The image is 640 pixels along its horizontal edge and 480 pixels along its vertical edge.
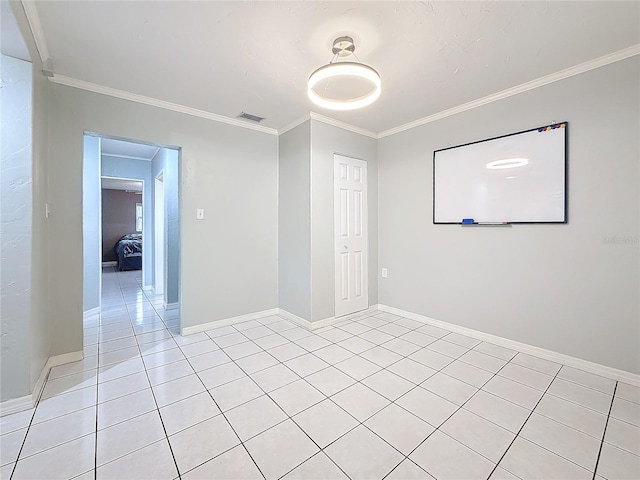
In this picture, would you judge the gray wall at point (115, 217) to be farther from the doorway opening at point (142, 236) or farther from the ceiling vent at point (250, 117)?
the ceiling vent at point (250, 117)

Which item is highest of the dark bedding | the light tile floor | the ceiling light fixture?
the ceiling light fixture

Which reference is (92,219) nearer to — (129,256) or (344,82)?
(344,82)

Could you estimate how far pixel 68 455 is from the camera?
1463mm

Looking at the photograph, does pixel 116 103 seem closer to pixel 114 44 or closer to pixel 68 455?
pixel 114 44

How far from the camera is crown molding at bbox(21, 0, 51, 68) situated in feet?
5.43

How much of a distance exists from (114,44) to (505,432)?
11.9ft

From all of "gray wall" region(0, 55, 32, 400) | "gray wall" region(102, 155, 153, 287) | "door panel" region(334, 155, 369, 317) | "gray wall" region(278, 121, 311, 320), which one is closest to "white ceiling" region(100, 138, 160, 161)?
"gray wall" region(102, 155, 153, 287)

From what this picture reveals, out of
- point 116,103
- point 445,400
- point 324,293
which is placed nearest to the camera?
point 445,400

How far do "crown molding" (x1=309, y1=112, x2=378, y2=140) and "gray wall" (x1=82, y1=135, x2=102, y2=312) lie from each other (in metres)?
3.21

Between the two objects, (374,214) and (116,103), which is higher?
(116,103)

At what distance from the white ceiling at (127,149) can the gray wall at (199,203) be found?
1.90m

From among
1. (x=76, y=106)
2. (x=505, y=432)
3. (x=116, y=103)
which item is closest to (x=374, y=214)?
(x=505, y=432)

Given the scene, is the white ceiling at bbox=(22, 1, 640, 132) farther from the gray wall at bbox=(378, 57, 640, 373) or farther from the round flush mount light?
the round flush mount light

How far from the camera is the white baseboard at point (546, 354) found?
7.04ft
